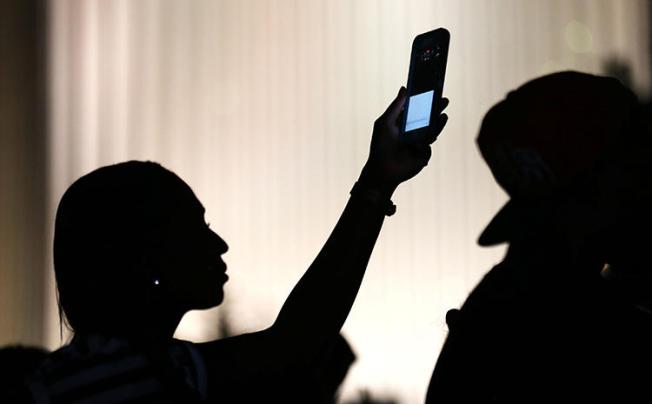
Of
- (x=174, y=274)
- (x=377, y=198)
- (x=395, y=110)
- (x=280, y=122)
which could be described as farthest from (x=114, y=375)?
(x=280, y=122)

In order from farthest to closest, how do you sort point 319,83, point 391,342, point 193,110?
1. point 193,110
2. point 319,83
3. point 391,342

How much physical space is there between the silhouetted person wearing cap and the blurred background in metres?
0.95

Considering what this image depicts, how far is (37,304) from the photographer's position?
10.7ft

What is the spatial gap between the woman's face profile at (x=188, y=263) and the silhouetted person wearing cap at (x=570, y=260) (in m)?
0.39

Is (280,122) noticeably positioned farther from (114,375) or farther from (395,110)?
(114,375)

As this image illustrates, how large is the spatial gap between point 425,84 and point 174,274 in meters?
0.48

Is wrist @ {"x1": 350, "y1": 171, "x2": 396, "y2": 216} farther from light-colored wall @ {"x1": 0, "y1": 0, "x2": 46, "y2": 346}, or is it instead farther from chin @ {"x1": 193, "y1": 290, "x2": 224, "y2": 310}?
light-colored wall @ {"x1": 0, "y1": 0, "x2": 46, "y2": 346}

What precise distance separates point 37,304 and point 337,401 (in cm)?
125

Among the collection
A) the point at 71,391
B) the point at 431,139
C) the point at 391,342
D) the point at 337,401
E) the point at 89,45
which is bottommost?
the point at 337,401

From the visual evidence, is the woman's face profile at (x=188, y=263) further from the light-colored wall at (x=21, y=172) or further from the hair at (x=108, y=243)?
the light-colored wall at (x=21, y=172)

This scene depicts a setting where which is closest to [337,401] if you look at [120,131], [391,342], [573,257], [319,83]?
[391,342]

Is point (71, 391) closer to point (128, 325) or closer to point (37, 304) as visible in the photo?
point (128, 325)

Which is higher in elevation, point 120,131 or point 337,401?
point 120,131

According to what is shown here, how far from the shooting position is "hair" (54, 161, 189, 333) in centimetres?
143
